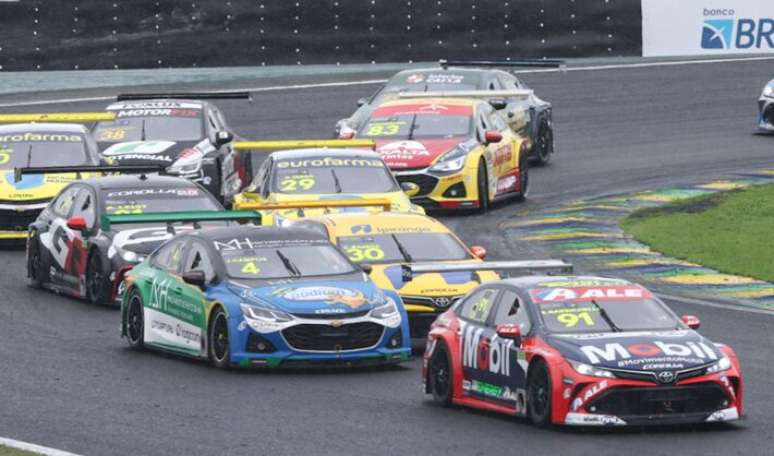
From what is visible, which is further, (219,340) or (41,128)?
(41,128)

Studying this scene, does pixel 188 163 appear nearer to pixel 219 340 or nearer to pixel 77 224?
pixel 77 224

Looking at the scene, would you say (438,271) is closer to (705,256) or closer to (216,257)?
(216,257)

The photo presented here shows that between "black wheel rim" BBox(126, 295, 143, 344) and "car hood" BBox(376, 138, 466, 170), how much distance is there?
8.47m

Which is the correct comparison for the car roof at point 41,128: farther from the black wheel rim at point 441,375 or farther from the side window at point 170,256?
the black wheel rim at point 441,375

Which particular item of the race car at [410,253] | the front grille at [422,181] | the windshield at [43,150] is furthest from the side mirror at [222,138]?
the race car at [410,253]

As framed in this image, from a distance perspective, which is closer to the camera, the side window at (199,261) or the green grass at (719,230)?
the side window at (199,261)

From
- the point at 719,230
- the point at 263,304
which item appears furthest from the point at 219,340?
the point at 719,230

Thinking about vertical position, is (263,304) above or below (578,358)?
below

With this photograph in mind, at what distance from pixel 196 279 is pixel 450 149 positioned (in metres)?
10.1

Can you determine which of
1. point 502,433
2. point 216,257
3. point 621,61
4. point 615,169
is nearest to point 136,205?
point 216,257

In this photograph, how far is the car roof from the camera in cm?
2727

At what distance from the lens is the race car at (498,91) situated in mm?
31297

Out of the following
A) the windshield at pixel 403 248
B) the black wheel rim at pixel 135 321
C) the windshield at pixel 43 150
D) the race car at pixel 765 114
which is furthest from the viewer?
the race car at pixel 765 114

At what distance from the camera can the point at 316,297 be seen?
56.0ft
